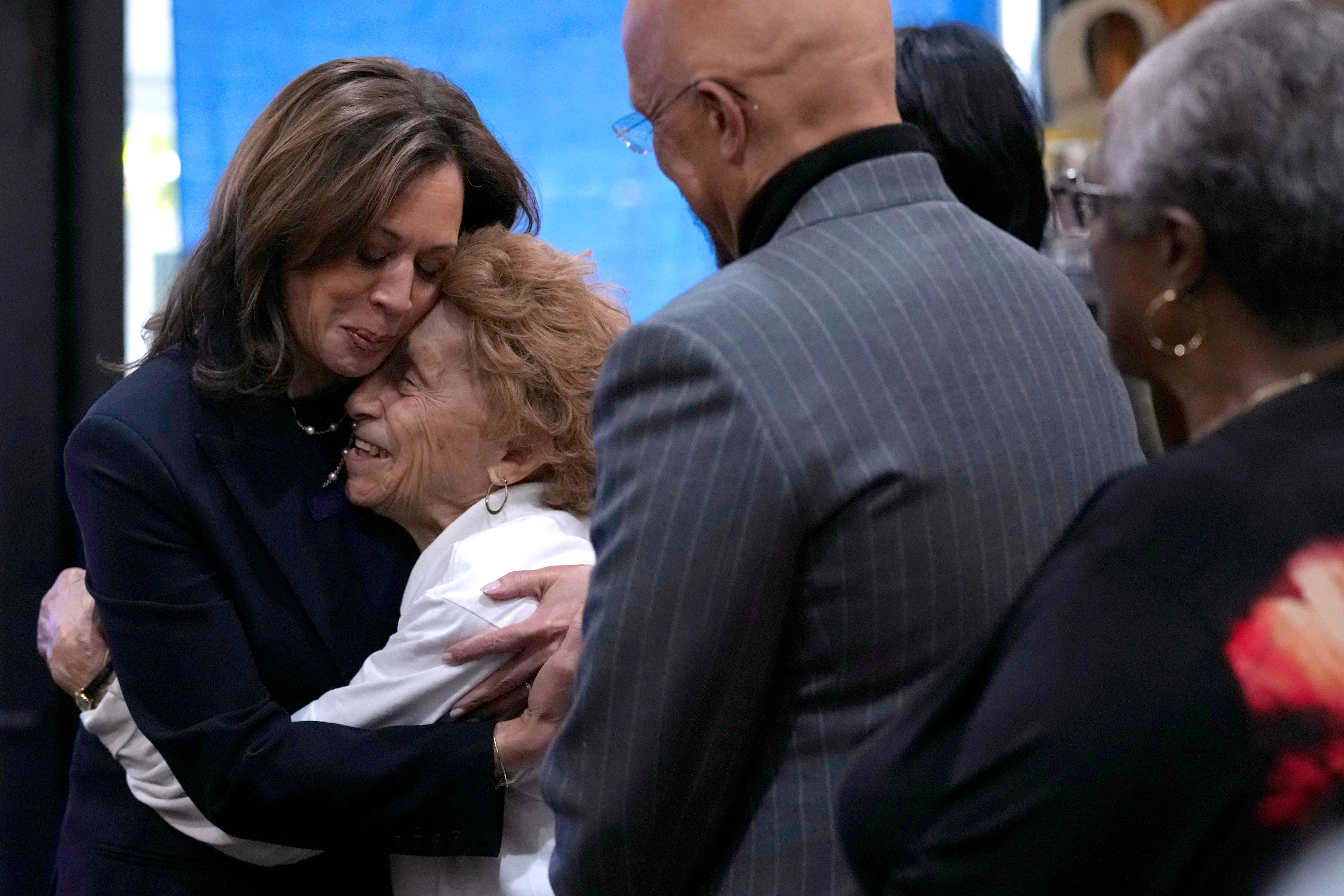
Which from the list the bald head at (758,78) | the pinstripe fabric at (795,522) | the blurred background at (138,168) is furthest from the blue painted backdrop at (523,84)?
the pinstripe fabric at (795,522)

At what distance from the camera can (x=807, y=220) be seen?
1269 mm

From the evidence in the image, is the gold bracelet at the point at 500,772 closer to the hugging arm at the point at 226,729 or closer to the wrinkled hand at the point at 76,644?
the hugging arm at the point at 226,729

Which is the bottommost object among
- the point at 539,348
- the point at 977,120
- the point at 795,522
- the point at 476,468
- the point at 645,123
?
the point at 476,468

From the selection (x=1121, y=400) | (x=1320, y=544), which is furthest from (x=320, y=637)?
(x=1320, y=544)

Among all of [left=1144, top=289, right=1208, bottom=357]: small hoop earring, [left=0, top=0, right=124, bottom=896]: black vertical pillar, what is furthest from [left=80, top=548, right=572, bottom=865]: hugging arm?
[left=0, top=0, right=124, bottom=896]: black vertical pillar

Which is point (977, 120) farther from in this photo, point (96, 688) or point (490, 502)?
point (96, 688)

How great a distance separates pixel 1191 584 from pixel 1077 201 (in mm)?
380

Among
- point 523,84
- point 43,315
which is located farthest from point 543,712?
point 43,315

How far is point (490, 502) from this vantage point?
6.25 ft

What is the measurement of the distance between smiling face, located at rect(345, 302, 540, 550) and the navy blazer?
9cm

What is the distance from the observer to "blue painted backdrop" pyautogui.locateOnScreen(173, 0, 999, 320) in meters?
3.09

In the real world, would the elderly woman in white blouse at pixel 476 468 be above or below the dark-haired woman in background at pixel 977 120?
below

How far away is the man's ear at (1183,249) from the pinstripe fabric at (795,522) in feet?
0.83

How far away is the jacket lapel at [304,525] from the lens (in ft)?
6.12
